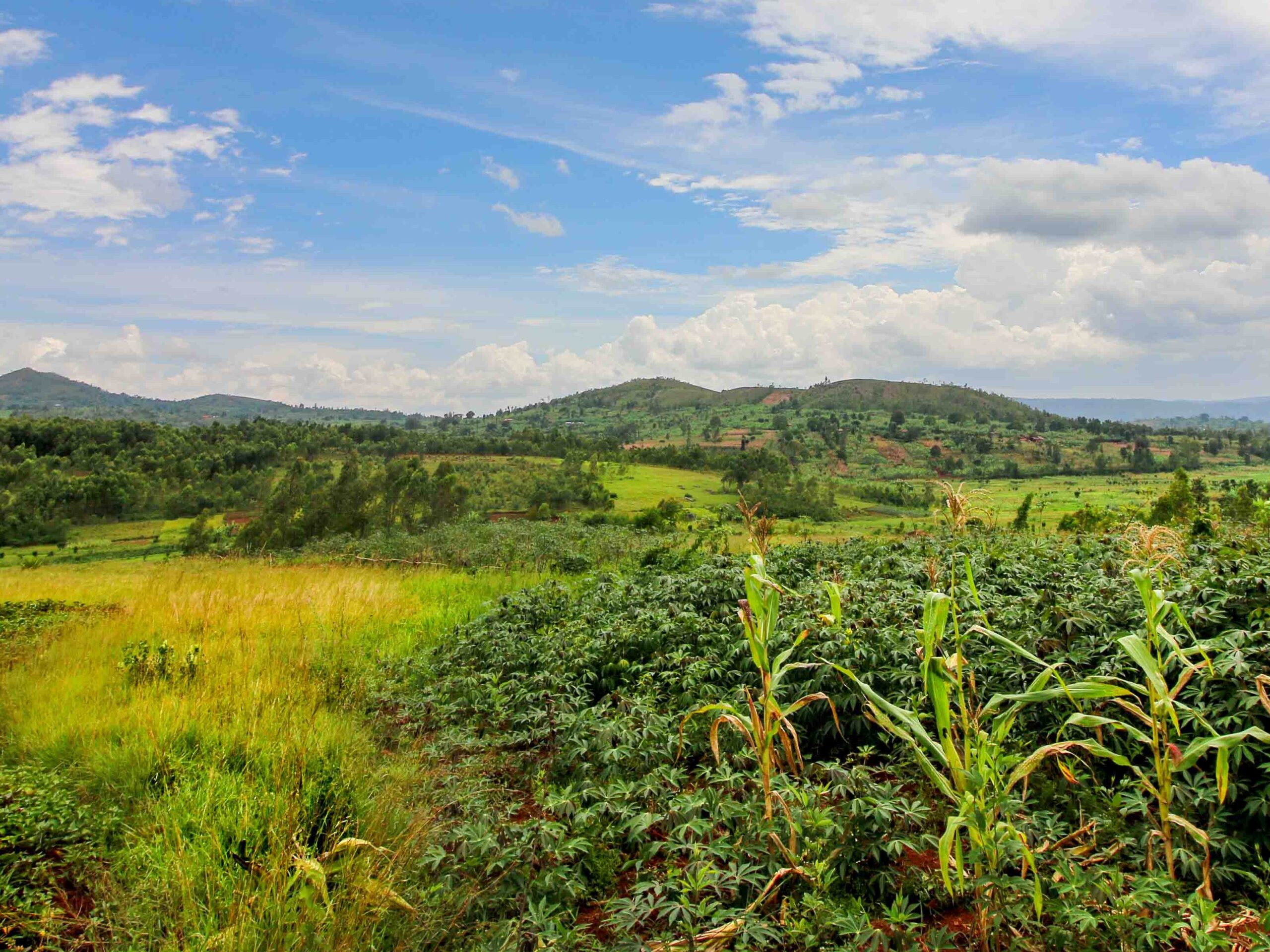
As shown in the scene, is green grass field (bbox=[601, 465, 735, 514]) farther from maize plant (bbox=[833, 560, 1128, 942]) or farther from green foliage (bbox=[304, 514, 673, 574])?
maize plant (bbox=[833, 560, 1128, 942])

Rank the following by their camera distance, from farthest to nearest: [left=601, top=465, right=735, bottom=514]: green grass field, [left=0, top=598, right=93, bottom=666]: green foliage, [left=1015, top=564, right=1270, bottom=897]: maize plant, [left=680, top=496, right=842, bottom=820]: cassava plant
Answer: [left=601, top=465, right=735, bottom=514]: green grass field → [left=0, top=598, right=93, bottom=666]: green foliage → [left=680, top=496, right=842, bottom=820]: cassava plant → [left=1015, top=564, right=1270, bottom=897]: maize plant

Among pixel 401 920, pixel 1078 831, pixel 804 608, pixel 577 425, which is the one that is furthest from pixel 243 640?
pixel 577 425

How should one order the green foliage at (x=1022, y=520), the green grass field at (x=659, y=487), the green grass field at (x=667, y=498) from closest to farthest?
the green foliage at (x=1022, y=520), the green grass field at (x=667, y=498), the green grass field at (x=659, y=487)

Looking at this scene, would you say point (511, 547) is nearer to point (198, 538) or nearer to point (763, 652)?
point (763, 652)

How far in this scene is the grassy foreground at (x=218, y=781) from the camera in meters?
2.77

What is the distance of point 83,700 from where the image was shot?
17.8 feet

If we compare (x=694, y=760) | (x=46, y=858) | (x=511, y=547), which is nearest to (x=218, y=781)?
(x=46, y=858)

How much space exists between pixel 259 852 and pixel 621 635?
325 centimetres

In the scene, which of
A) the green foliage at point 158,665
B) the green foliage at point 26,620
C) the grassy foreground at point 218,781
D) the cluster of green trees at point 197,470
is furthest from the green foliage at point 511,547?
the cluster of green trees at point 197,470

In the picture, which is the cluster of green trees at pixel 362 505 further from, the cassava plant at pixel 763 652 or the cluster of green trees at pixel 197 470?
the cassava plant at pixel 763 652

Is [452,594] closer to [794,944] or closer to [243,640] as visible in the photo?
[243,640]

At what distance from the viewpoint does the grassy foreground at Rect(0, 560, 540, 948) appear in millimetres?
2773

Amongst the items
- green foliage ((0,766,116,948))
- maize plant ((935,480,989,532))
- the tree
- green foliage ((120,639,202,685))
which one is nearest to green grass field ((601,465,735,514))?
the tree

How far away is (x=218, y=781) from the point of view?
3.78m
